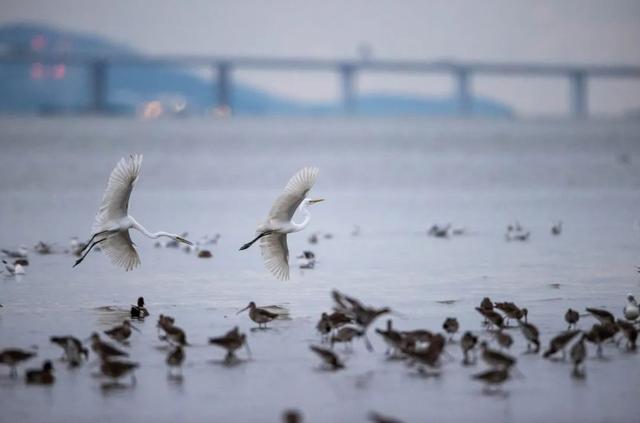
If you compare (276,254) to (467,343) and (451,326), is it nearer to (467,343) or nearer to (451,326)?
(451,326)

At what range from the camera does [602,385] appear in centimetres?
1135

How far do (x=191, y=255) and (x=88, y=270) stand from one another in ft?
8.48

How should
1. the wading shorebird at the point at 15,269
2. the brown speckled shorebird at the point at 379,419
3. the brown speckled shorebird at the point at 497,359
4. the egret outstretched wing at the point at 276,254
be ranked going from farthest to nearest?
the wading shorebird at the point at 15,269
the egret outstretched wing at the point at 276,254
the brown speckled shorebird at the point at 497,359
the brown speckled shorebird at the point at 379,419

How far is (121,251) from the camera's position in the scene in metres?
17.1

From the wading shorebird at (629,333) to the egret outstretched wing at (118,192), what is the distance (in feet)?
21.1

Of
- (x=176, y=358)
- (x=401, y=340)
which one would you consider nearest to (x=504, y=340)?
(x=401, y=340)

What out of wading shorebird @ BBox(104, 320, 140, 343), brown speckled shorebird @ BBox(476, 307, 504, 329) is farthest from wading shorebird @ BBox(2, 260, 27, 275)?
brown speckled shorebird @ BBox(476, 307, 504, 329)

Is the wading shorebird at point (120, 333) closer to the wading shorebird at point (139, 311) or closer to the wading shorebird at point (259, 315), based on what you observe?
the wading shorebird at point (259, 315)

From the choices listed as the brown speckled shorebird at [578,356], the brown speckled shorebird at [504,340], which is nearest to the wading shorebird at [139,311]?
the brown speckled shorebird at [504,340]

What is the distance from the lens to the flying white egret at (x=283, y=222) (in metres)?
16.5

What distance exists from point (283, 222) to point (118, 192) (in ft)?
6.61

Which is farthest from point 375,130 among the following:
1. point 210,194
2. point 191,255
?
point 191,255

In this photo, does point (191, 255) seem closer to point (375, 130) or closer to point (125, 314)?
point (125, 314)

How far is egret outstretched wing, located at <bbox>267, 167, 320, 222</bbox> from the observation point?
1647 cm
